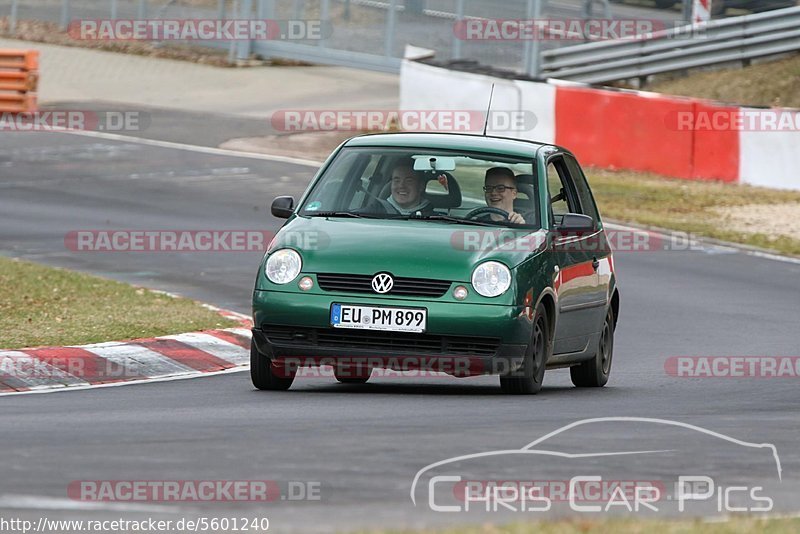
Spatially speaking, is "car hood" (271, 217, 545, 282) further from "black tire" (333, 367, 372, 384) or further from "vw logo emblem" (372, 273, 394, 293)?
"black tire" (333, 367, 372, 384)

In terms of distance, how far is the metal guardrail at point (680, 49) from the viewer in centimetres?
3081

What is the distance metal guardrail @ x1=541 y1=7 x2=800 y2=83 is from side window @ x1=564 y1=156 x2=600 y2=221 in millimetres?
19778

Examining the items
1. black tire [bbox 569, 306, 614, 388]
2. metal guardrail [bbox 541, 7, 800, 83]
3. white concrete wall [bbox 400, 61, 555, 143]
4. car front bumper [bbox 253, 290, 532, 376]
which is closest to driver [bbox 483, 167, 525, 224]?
car front bumper [bbox 253, 290, 532, 376]

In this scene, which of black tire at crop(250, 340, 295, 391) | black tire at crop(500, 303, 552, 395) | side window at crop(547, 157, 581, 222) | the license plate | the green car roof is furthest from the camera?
side window at crop(547, 157, 581, 222)

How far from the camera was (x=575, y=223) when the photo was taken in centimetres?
1051

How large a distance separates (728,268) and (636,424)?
10.5 meters

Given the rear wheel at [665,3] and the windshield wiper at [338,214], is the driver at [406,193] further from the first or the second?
the rear wheel at [665,3]

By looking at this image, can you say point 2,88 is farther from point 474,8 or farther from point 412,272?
point 412,272

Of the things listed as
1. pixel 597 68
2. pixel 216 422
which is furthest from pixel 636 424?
pixel 597 68

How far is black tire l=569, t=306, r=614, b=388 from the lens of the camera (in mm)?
11508

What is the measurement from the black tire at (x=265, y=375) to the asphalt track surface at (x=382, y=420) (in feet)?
0.35

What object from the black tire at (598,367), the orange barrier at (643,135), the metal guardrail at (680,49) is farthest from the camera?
the metal guardrail at (680,49)

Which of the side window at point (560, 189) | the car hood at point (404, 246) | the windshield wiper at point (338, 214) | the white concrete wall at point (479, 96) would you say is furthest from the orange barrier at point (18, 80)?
the car hood at point (404, 246)

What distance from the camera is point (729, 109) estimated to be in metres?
24.7
